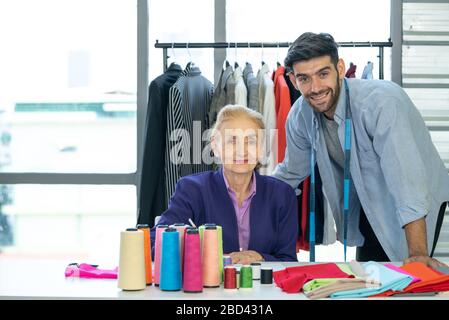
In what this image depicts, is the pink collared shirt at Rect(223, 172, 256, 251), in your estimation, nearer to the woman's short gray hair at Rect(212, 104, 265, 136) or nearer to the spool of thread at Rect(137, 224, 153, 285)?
the woman's short gray hair at Rect(212, 104, 265, 136)

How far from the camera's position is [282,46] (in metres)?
3.88

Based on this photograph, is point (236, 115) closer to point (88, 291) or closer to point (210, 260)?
point (210, 260)

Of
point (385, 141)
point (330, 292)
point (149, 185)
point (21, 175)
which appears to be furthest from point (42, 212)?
point (330, 292)

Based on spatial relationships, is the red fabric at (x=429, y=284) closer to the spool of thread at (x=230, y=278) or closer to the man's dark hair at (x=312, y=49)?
the spool of thread at (x=230, y=278)

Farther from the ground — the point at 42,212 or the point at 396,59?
the point at 396,59

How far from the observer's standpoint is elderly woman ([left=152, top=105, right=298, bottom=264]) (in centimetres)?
272

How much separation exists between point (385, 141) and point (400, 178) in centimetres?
16

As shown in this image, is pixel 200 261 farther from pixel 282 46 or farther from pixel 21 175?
pixel 21 175

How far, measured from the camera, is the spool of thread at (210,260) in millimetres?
2137

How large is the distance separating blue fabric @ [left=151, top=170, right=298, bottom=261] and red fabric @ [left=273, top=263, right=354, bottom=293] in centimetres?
38

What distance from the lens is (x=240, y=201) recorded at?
279cm

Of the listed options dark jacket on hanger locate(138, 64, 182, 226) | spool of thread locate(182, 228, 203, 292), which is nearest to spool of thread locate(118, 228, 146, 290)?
spool of thread locate(182, 228, 203, 292)

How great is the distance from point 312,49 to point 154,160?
3.99 ft

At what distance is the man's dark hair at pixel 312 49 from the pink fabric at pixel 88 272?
1.06 m
